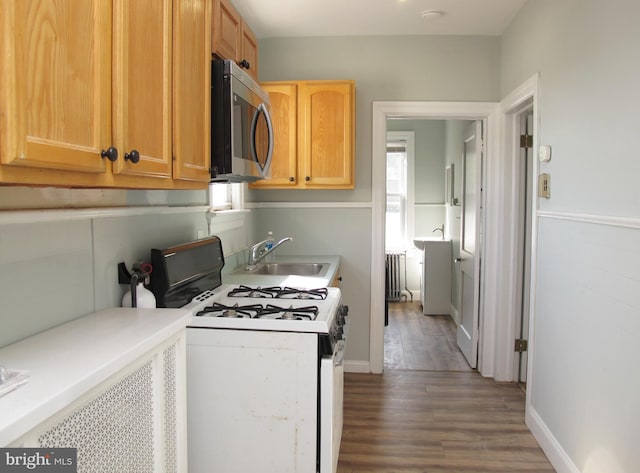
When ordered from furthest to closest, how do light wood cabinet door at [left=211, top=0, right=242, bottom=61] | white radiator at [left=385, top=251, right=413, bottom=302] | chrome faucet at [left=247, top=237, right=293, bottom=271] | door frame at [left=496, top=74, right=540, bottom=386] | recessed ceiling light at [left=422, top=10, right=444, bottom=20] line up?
1. white radiator at [left=385, top=251, right=413, bottom=302]
2. door frame at [left=496, top=74, right=540, bottom=386]
3. chrome faucet at [left=247, top=237, right=293, bottom=271]
4. recessed ceiling light at [left=422, top=10, right=444, bottom=20]
5. light wood cabinet door at [left=211, top=0, right=242, bottom=61]

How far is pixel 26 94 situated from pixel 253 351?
120 cm

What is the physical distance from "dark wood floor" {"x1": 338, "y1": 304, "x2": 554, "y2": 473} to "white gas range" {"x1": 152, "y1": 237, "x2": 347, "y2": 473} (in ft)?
2.49

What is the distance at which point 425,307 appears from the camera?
586 cm

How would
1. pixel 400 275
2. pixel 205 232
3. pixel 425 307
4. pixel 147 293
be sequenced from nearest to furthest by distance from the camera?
pixel 147 293 → pixel 205 232 → pixel 425 307 → pixel 400 275

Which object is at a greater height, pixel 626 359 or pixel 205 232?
pixel 205 232

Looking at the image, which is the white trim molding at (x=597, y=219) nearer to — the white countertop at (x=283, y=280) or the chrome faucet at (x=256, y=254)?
the white countertop at (x=283, y=280)

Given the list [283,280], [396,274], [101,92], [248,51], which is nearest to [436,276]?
[396,274]

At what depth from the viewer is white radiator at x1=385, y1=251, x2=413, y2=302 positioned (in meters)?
6.51

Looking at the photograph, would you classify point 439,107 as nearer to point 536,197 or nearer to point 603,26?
point 536,197

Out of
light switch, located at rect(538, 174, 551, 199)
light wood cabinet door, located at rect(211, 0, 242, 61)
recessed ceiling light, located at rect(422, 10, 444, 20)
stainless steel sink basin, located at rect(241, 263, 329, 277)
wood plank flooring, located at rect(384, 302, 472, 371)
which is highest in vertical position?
recessed ceiling light, located at rect(422, 10, 444, 20)

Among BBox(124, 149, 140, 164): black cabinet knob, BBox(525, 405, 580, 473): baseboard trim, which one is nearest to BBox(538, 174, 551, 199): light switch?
BBox(525, 405, 580, 473): baseboard trim

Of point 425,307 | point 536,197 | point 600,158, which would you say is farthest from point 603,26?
point 425,307

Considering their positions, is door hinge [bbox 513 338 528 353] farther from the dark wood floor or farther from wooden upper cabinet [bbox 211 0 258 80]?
wooden upper cabinet [bbox 211 0 258 80]

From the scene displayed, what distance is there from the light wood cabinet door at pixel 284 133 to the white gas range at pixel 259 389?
1734 millimetres
